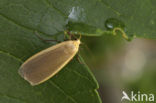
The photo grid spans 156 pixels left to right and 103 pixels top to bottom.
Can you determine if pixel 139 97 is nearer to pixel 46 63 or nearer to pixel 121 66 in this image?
pixel 121 66

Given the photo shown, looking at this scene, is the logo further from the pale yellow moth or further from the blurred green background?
the pale yellow moth

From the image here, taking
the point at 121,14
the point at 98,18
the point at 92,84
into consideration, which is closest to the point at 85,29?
the point at 98,18

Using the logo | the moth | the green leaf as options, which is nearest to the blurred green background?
the logo

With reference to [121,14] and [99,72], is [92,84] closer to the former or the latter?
[121,14]

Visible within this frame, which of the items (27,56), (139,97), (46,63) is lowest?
(139,97)

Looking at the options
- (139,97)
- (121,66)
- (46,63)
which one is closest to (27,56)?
(46,63)

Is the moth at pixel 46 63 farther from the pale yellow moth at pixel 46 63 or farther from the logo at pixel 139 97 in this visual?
the logo at pixel 139 97
